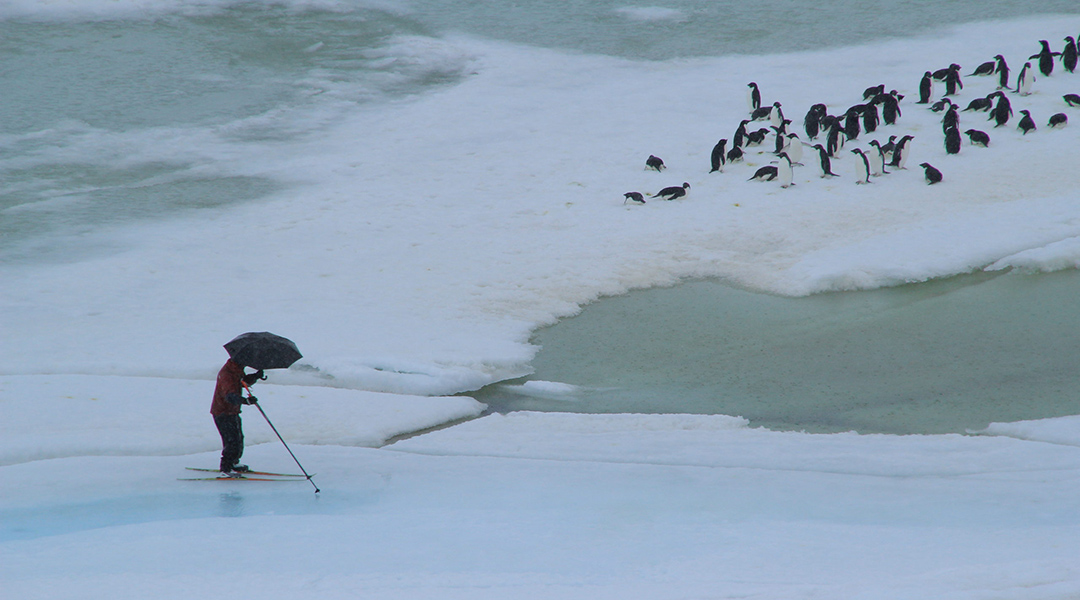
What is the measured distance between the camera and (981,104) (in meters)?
14.4

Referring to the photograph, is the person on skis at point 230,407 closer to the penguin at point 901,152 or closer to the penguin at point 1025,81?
the penguin at point 901,152

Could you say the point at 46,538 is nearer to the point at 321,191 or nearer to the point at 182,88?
the point at 321,191

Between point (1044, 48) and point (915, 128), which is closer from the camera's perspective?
point (915, 128)

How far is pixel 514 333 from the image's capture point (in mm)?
8773

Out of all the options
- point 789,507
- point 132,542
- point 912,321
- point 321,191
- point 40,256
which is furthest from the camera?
point 321,191

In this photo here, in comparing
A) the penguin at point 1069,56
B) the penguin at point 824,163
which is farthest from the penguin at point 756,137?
the penguin at point 1069,56

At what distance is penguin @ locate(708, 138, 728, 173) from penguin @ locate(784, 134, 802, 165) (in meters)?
0.83

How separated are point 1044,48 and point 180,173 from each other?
13984 mm

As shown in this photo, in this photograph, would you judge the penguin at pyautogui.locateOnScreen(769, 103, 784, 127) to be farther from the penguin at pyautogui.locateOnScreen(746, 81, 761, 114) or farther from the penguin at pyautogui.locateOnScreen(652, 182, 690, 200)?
the penguin at pyautogui.locateOnScreen(652, 182, 690, 200)

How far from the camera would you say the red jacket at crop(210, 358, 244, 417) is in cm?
570

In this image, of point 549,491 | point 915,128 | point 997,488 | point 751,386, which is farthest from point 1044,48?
point 549,491

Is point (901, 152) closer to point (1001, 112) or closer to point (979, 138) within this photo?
point (979, 138)

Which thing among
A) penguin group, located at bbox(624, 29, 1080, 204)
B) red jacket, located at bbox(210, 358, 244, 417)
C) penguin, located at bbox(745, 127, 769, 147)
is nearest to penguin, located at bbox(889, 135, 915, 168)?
penguin group, located at bbox(624, 29, 1080, 204)

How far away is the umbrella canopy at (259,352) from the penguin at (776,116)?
406 inches
